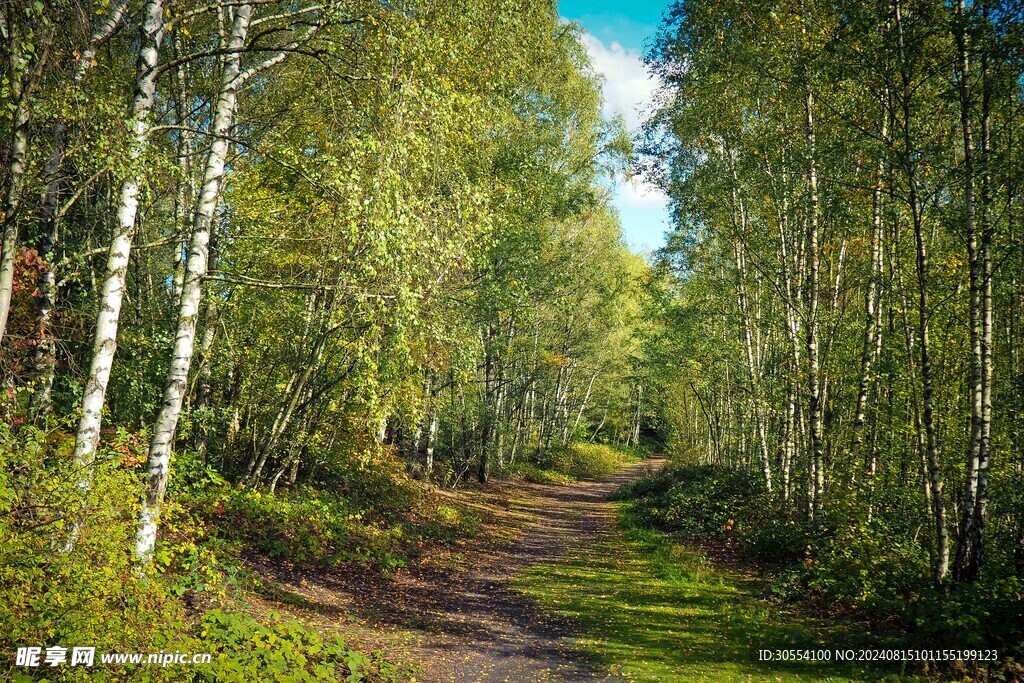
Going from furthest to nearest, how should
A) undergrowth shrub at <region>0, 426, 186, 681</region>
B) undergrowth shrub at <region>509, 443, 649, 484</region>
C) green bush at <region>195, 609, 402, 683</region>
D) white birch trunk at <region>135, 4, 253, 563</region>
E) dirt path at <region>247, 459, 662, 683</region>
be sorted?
undergrowth shrub at <region>509, 443, 649, 484</region>, dirt path at <region>247, 459, 662, 683</region>, white birch trunk at <region>135, 4, 253, 563</region>, green bush at <region>195, 609, 402, 683</region>, undergrowth shrub at <region>0, 426, 186, 681</region>

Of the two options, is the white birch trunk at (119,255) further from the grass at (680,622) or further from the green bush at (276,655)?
the grass at (680,622)

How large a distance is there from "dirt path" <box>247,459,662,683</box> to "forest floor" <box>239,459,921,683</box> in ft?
0.07

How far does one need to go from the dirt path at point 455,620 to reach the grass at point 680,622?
51 cm

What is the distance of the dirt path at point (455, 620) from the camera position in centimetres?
754

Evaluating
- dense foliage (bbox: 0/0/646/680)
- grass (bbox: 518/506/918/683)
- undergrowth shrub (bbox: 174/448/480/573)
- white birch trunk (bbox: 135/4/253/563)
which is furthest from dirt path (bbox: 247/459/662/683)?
white birch trunk (bbox: 135/4/253/563)

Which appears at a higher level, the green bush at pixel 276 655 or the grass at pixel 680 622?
the green bush at pixel 276 655

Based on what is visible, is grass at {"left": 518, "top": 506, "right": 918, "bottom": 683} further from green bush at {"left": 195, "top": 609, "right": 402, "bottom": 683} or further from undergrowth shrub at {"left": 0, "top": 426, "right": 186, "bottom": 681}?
undergrowth shrub at {"left": 0, "top": 426, "right": 186, "bottom": 681}

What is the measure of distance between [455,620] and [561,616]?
5.99ft

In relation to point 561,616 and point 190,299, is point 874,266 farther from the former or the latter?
point 190,299

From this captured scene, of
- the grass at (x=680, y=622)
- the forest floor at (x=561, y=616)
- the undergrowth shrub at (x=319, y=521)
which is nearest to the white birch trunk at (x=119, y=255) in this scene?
the undergrowth shrub at (x=319, y=521)

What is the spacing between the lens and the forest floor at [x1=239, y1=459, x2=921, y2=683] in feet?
25.0

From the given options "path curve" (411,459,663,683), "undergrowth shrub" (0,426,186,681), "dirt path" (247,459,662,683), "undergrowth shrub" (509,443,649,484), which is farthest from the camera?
"undergrowth shrub" (509,443,649,484)

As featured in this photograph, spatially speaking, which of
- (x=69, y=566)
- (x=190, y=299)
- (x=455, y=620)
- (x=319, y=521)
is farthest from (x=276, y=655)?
(x=319, y=521)

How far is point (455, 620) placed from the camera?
375 inches
